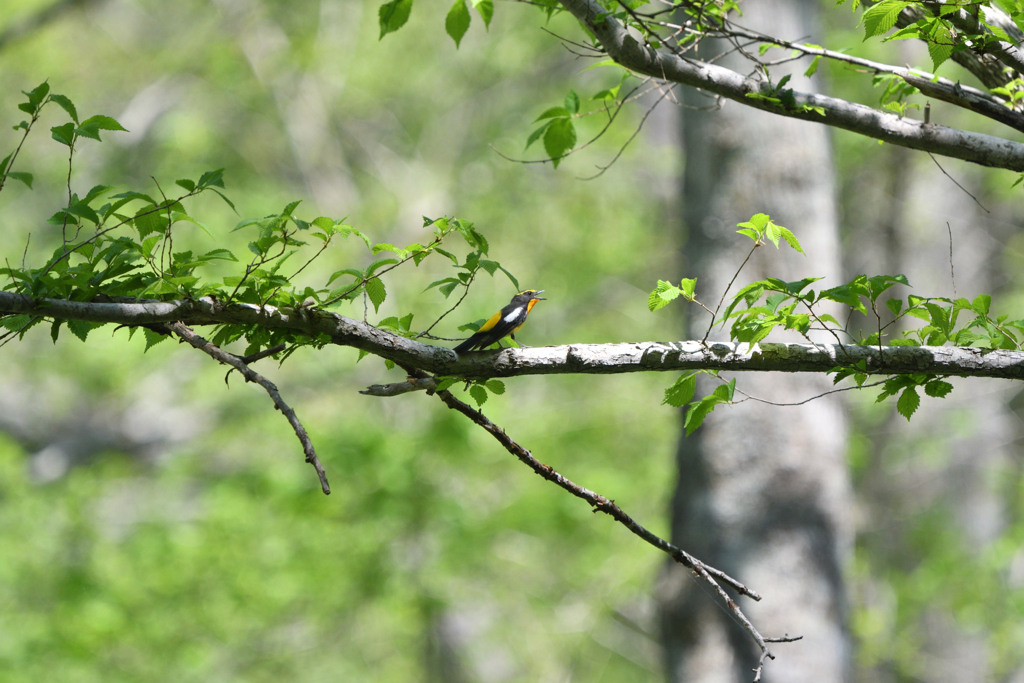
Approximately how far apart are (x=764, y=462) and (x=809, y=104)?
3208 millimetres

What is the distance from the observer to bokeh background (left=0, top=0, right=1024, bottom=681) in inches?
327

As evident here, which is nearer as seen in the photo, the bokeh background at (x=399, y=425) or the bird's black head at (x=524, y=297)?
the bird's black head at (x=524, y=297)

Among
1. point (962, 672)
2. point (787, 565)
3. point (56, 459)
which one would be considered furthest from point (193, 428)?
point (962, 672)

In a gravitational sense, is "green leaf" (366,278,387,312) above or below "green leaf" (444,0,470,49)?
below

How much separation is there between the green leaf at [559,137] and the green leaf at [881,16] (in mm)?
967

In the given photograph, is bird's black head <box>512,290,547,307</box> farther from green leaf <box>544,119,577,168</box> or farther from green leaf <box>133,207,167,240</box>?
green leaf <box>133,207,167,240</box>

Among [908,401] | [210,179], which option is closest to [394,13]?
[210,179]

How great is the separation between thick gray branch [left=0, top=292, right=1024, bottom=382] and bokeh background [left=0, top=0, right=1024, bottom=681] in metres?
5.81

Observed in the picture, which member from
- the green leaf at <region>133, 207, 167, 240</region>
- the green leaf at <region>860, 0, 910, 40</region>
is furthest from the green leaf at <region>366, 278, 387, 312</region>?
the green leaf at <region>860, 0, 910, 40</region>

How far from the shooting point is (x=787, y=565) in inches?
185

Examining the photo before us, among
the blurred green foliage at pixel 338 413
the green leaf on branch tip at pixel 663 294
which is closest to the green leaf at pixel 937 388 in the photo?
the green leaf on branch tip at pixel 663 294

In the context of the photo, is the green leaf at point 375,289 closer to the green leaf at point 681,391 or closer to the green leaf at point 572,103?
the green leaf at point 681,391

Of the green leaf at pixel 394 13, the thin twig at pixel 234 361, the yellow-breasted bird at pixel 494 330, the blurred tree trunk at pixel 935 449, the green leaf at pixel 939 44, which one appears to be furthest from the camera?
the blurred tree trunk at pixel 935 449

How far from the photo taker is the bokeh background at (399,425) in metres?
8.30
